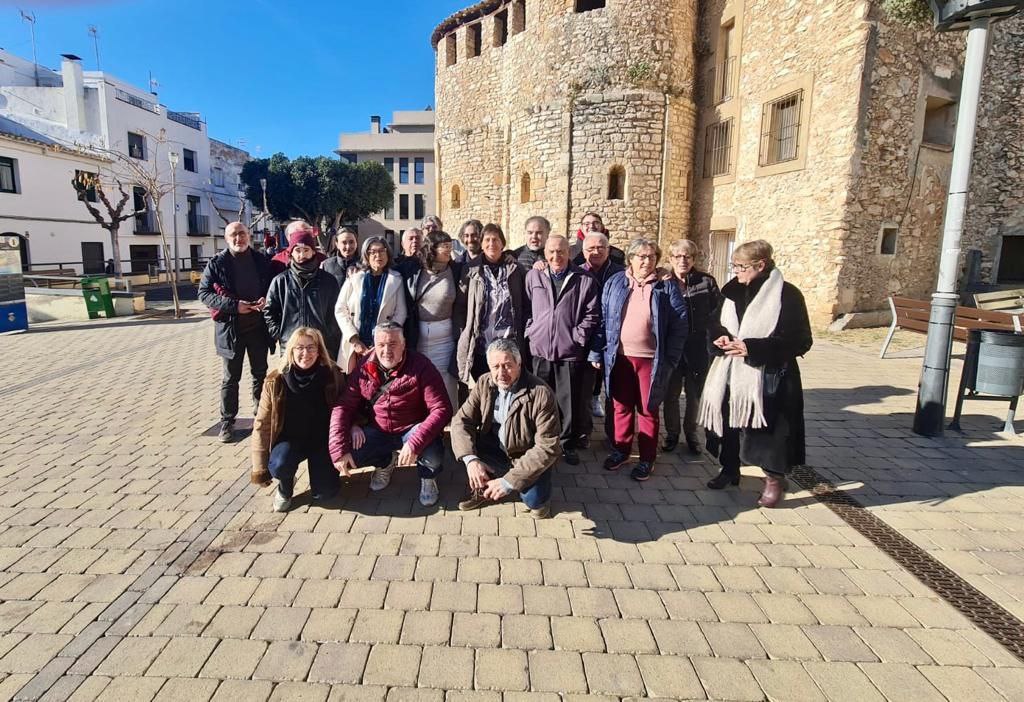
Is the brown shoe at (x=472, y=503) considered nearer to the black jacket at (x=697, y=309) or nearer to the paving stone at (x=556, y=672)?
the paving stone at (x=556, y=672)

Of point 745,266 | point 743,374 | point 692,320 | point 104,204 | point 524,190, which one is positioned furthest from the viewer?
point 104,204

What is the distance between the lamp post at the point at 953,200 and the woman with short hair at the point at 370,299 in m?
4.60

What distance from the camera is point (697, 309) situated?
4441 millimetres

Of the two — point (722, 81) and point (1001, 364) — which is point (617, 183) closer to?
point (722, 81)

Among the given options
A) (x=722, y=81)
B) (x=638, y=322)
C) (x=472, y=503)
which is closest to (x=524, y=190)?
(x=722, y=81)

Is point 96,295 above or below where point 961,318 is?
below

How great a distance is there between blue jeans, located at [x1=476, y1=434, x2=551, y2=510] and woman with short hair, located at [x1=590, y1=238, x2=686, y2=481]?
0.93 metres

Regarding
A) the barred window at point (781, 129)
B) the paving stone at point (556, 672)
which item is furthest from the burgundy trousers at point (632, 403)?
the barred window at point (781, 129)

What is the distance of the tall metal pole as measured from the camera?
15.5ft

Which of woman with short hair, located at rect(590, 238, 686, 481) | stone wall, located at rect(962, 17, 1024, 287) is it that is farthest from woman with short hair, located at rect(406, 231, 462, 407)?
stone wall, located at rect(962, 17, 1024, 287)

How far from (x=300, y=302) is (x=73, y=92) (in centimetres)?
A: 3285

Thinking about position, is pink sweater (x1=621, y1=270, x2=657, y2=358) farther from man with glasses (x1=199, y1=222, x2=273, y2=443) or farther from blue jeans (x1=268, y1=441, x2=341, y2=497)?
man with glasses (x1=199, y1=222, x2=273, y2=443)

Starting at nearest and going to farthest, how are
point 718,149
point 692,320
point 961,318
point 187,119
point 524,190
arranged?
point 692,320, point 961,318, point 718,149, point 524,190, point 187,119

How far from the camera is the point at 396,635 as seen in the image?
243 centimetres
